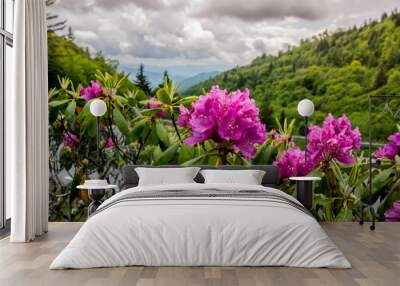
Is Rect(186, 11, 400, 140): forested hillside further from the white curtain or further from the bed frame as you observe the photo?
the white curtain

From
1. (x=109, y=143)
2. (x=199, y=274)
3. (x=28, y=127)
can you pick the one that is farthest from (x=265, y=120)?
(x=199, y=274)

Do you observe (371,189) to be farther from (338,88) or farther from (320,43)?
(320,43)

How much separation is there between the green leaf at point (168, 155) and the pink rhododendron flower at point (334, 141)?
5.13 ft

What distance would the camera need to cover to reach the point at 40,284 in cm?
→ 401

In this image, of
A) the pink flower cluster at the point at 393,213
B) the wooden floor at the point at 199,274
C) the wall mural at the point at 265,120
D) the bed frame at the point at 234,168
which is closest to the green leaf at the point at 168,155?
the wall mural at the point at 265,120

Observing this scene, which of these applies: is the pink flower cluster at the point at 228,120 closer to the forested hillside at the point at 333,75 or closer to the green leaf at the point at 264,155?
the green leaf at the point at 264,155

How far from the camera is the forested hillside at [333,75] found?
748 centimetres

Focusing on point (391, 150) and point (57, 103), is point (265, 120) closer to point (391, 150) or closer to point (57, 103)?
point (391, 150)

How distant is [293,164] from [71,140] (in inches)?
105

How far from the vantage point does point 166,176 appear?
6.60m

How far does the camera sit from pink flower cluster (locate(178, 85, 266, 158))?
21.8 ft

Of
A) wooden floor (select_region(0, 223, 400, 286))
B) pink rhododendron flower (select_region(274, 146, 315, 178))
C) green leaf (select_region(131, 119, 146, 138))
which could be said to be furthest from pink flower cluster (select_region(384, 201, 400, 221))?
green leaf (select_region(131, 119, 146, 138))

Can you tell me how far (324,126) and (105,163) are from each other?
8.63 ft

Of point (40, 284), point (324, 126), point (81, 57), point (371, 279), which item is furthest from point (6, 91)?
point (371, 279)
